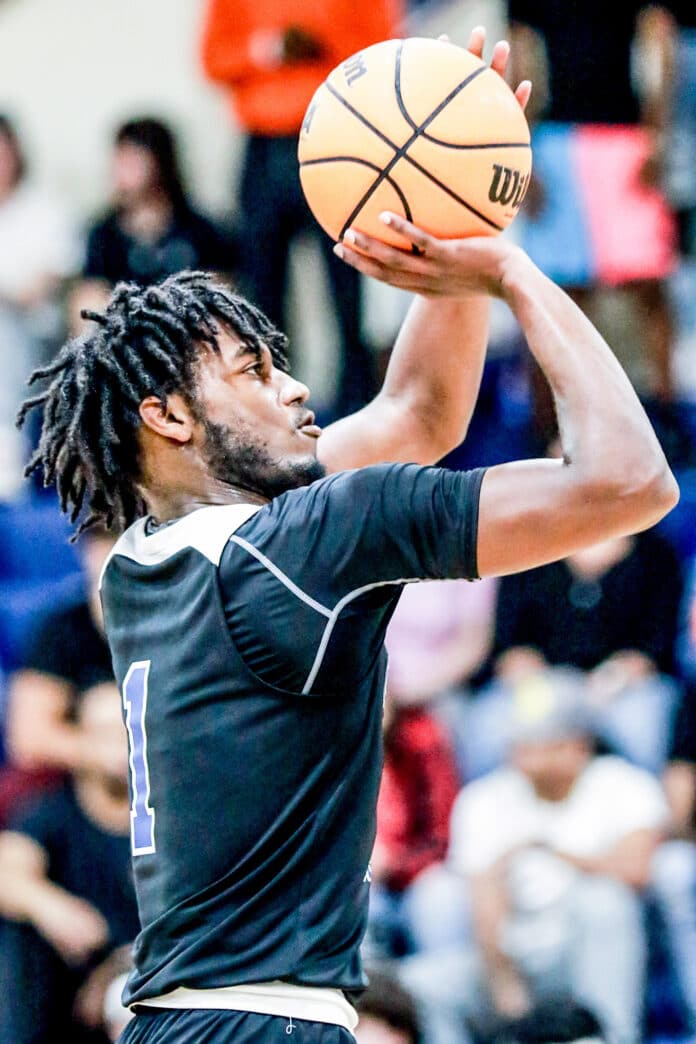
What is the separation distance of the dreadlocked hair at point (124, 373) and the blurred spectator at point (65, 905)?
2915 mm

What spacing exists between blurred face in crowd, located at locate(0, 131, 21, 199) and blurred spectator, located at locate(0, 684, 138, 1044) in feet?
11.3

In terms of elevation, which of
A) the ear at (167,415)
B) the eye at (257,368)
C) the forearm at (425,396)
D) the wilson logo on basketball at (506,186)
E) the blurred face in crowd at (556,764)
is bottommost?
the blurred face in crowd at (556,764)

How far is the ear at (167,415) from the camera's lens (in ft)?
10.7

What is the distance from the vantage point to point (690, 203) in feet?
26.9

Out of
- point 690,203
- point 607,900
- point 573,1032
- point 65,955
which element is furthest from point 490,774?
point 690,203

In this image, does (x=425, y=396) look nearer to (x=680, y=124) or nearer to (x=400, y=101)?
(x=400, y=101)

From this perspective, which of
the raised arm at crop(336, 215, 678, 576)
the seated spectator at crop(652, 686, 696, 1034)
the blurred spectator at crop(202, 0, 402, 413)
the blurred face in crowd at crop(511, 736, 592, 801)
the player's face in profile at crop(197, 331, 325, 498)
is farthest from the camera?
the blurred spectator at crop(202, 0, 402, 413)

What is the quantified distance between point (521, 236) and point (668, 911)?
340 cm

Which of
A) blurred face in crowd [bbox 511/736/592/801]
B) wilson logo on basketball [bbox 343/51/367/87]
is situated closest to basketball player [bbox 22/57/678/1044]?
wilson logo on basketball [bbox 343/51/367/87]

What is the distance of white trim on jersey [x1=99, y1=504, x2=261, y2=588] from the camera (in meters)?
3.03

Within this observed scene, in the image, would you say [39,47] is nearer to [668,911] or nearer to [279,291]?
[279,291]

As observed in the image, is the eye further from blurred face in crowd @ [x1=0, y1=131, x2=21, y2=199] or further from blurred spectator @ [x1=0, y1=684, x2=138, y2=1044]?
blurred face in crowd @ [x1=0, y1=131, x2=21, y2=199]

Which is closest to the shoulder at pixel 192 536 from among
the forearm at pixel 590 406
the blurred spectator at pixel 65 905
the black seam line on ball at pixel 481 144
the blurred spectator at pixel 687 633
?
the forearm at pixel 590 406

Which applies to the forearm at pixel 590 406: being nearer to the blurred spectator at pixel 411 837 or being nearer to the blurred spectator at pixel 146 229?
the blurred spectator at pixel 411 837
